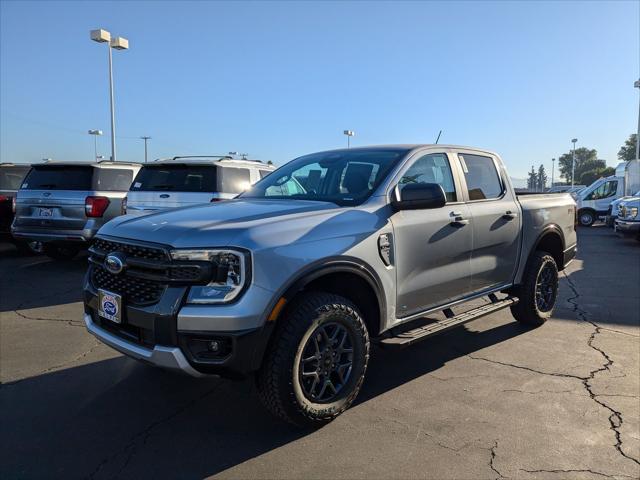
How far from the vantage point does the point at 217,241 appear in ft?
9.58

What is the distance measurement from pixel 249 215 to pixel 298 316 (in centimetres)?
75

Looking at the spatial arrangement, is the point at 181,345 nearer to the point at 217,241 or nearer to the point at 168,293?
the point at 168,293

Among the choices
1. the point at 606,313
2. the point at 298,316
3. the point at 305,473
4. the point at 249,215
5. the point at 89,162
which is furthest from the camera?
the point at 89,162

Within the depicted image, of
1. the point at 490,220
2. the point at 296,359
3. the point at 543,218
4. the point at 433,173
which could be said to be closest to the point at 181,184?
the point at 433,173

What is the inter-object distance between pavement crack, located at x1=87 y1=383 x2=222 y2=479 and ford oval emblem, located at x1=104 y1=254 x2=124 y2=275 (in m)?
1.05

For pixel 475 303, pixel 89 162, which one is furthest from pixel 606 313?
pixel 89 162

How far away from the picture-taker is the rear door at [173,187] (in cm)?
764

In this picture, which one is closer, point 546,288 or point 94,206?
point 546,288

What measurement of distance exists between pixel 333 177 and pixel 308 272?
4.57 ft

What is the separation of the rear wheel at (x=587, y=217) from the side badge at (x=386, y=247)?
2306cm

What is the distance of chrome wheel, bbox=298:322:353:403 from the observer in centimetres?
323

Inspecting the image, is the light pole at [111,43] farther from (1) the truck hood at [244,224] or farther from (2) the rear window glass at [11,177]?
(1) the truck hood at [244,224]

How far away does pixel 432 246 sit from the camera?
403 cm

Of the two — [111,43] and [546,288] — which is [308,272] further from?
[111,43]
